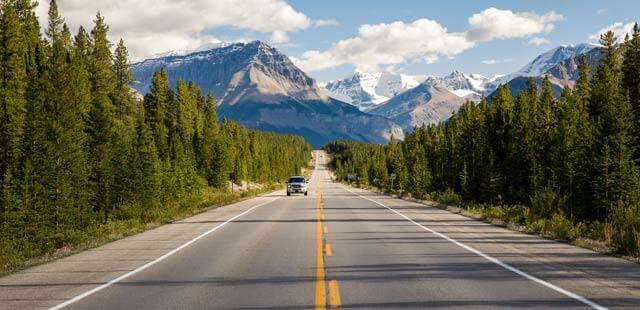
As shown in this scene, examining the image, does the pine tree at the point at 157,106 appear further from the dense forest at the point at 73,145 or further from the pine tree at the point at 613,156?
the pine tree at the point at 613,156

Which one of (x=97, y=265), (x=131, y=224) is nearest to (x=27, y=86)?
(x=131, y=224)

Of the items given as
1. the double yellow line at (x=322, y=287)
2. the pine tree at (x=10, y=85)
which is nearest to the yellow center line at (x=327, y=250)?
the double yellow line at (x=322, y=287)

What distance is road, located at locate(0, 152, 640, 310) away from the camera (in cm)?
859

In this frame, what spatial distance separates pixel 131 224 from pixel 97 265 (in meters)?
11.5

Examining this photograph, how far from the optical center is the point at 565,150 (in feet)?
123

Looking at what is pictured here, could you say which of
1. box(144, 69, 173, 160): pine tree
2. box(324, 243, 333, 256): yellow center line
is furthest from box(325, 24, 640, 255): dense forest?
box(144, 69, 173, 160): pine tree

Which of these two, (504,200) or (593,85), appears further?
(504,200)

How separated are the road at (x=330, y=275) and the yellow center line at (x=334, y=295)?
0.02 metres

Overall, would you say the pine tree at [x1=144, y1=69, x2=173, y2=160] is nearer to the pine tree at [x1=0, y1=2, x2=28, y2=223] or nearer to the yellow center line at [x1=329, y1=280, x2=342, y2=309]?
the pine tree at [x1=0, y1=2, x2=28, y2=223]

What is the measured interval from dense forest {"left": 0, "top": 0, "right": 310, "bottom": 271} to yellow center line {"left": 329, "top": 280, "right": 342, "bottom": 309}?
8648 millimetres

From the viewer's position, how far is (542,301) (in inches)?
334

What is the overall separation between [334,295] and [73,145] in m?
31.9

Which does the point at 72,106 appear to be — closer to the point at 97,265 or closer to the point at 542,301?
the point at 97,265

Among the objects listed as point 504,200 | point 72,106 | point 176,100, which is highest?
point 176,100
